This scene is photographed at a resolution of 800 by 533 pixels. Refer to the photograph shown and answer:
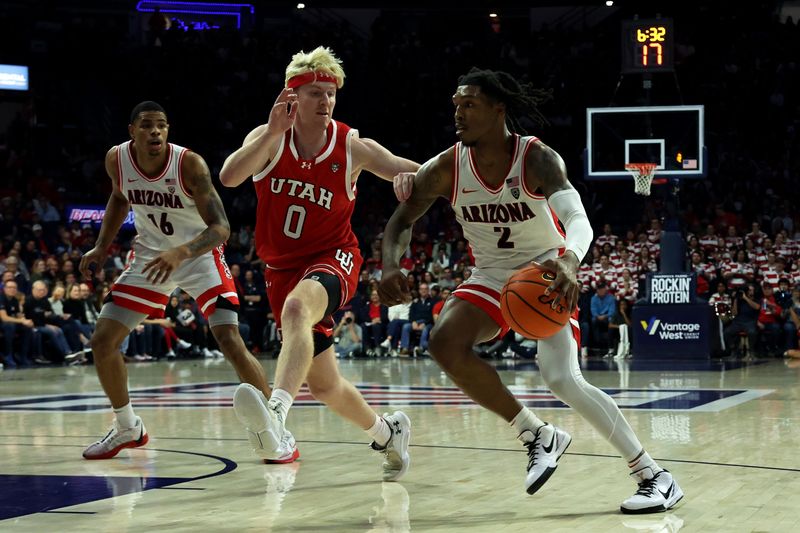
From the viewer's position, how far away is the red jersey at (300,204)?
18.0ft

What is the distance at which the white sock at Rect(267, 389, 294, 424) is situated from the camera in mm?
4570

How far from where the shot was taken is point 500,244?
4996 mm

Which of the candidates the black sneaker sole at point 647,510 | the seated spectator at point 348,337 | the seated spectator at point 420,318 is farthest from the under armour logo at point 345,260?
the seated spectator at point 348,337

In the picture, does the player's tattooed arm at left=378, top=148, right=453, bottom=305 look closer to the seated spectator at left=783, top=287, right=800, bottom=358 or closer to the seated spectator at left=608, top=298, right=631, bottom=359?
the seated spectator at left=608, top=298, right=631, bottom=359

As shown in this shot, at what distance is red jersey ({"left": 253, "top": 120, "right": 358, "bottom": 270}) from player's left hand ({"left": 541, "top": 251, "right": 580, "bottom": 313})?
157 centimetres

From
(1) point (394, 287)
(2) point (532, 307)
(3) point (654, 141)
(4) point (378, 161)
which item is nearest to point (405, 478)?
(1) point (394, 287)

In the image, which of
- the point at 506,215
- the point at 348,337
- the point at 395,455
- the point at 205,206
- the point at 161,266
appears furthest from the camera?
the point at 348,337

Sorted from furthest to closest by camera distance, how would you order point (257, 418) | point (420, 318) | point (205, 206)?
point (420, 318) → point (205, 206) → point (257, 418)

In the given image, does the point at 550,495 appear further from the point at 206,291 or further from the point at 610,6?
the point at 610,6

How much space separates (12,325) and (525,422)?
1232 cm

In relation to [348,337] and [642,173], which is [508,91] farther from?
[348,337]

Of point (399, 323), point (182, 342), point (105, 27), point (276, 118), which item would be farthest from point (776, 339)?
point (105, 27)

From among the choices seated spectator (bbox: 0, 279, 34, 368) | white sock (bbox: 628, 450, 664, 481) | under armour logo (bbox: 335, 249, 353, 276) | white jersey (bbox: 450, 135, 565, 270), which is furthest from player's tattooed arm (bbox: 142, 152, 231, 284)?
seated spectator (bbox: 0, 279, 34, 368)

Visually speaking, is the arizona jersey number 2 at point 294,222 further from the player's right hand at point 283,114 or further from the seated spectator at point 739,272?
the seated spectator at point 739,272
